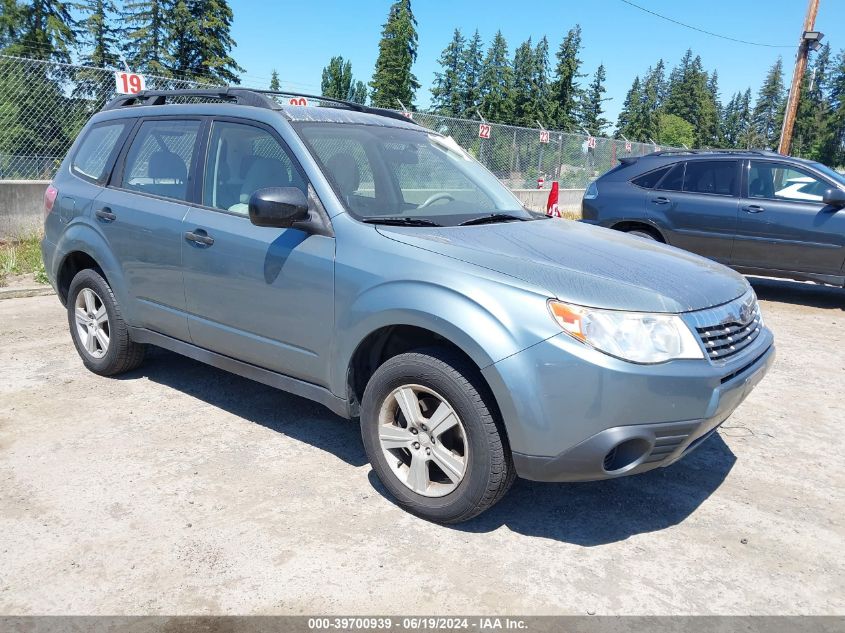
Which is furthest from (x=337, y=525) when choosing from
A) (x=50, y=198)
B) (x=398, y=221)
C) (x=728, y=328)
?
(x=50, y=198)

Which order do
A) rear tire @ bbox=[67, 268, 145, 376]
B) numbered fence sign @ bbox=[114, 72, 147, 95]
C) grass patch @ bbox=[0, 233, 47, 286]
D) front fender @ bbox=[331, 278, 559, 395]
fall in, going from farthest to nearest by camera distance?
numbered fence sign @ bbox=[114, 72, 147, 95]
grass patch @ bbox=[0, 233, 47, 286]
rear tire @ bbox=[67, 268, 145, 376]
front fender @ bbox=[331, 278, 559, 395]

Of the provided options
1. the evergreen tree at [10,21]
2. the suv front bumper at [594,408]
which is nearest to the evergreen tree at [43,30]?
the evergreen tree at [10,21]

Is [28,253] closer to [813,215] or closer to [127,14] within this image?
[813,215]

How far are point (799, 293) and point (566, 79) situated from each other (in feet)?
200

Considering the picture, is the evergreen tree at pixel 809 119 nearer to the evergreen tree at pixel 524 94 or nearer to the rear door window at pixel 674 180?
the evergreen tree at pixel 524 94

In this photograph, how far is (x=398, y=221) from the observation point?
11.1 feet

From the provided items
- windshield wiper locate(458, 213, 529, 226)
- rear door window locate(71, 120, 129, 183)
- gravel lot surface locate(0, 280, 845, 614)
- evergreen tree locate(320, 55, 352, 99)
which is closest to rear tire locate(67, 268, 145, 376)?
gravel lot surface locate(0, 280, 845, 614)

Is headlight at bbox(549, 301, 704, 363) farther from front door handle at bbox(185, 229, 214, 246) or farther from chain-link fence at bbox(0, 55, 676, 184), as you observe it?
chain-link fence at bbox(0, 55, 676, 184)

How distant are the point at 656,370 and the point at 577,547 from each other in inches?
35.5

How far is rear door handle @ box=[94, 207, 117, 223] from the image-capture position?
4.42 metres

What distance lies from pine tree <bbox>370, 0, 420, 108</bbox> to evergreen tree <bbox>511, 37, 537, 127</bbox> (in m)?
10.6

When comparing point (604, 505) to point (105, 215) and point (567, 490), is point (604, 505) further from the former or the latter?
point (105, 215)

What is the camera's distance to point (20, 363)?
5.12m

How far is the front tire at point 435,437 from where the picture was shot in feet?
9.20
